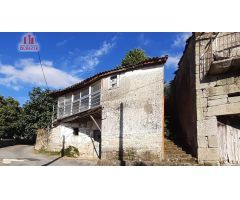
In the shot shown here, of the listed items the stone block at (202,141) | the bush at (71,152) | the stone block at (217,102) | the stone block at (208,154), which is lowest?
the bush at (71,152)

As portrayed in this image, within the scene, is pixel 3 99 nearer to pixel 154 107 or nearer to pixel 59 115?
pixel 59 115

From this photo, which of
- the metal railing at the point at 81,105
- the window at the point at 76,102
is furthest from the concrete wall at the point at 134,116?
the window at the point at 76,102

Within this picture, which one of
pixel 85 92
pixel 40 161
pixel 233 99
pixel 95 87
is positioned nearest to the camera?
pixel 233 99

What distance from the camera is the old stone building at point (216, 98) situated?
946 centimetres

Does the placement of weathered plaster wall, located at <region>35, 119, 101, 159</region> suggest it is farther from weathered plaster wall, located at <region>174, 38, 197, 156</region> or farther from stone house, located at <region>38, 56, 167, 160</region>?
weathered plaster wall, located at <region>174, 38, 197, 156</region>

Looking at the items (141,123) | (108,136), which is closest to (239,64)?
(141,123)

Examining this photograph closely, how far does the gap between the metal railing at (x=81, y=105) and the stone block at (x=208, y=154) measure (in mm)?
7098

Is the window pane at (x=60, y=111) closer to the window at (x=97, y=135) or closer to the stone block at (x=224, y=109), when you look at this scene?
the window at (x=97, y=135)

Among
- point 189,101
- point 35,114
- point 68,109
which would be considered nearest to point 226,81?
point 189,101

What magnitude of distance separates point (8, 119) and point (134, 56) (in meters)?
13.9

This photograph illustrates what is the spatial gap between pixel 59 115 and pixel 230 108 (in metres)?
13.1

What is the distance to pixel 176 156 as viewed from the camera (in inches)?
422

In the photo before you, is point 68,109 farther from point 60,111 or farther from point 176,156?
point 176,156

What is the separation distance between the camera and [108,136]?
13.7 m
